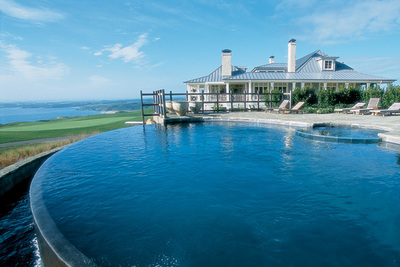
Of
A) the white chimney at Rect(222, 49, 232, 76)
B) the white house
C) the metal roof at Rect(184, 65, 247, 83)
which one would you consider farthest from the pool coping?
the metal roof at Rect(184, 65, 247, 83)

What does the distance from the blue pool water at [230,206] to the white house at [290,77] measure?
1834 cm

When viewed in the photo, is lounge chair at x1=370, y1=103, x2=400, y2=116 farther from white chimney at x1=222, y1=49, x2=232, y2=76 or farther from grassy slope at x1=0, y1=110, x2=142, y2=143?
grassy slope at x1=0, y1=110, x2=142, y2=143

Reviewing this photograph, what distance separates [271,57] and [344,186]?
32421mm

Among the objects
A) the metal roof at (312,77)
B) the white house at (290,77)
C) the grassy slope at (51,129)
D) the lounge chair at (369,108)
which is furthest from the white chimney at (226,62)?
the lounge chair at (369,108)

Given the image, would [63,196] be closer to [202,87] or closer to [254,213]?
[254,213]

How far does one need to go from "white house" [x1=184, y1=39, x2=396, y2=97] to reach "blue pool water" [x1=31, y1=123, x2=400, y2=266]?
60.2ft

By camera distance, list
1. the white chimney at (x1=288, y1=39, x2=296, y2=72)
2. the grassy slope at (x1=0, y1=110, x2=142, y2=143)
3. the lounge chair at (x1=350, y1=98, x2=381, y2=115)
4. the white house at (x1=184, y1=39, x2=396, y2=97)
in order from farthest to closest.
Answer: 1. the white chimney at (x1=288, y1=39, x2=296, y2=72)
2. the white house at (x1=184, y1=39, x2=396, y2=97)
3. the grassy slope at (x1=0, y1=110, x2=142, y2=143)
4. the lounge chair at (x1=350, y1=98, x2=381, y2=115)

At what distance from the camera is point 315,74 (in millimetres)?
26391

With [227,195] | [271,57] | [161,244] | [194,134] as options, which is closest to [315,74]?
[271,57]

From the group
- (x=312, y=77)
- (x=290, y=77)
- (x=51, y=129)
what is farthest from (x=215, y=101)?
(x=51, y=129)

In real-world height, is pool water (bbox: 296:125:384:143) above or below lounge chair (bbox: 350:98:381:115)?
below

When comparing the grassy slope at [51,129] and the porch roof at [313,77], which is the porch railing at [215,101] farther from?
the grassy slope at [51,129]

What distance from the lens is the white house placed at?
977 inches

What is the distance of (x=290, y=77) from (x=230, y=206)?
24240 millimetres
